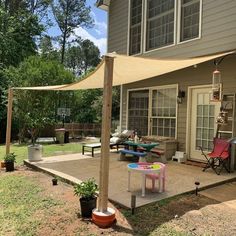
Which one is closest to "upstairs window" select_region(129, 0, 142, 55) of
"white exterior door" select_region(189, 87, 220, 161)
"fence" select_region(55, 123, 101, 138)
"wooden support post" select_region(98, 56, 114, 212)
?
"white exterior door" select_region(189, 87, 220, 161)

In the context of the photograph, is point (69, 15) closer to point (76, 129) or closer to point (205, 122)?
point (76, 129)

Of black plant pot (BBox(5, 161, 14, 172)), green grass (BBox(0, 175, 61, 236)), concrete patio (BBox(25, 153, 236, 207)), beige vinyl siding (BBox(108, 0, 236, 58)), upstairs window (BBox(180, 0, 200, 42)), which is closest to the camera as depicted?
green grass (BBox(0, 175, 61, 236))

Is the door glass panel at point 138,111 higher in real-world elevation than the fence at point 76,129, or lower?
higher

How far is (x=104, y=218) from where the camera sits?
393cm

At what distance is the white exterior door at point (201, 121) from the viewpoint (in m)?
7.68

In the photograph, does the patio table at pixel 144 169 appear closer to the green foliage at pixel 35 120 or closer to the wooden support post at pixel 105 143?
the wooden support post at pixel 105 143

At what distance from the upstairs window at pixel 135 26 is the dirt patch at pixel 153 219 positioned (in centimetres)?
654

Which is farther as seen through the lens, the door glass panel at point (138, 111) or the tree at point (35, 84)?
the tree at point (35, 84)

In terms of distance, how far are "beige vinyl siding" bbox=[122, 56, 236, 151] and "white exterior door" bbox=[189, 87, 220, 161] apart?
0.73ft

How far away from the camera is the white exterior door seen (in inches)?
302

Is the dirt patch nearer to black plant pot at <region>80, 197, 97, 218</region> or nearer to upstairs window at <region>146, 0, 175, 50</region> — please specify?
black plant pot at <region>80, 197, 97, 218</region>

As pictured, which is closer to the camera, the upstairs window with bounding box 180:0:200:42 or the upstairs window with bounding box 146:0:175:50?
the upstairs window with bounding box 180:0:200:42

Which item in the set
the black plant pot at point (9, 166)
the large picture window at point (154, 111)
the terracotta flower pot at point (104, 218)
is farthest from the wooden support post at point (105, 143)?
the large picture window at point (154, 111)

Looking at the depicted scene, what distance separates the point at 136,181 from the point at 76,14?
26.2 m
